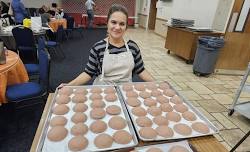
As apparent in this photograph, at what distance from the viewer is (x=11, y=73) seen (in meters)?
2.04

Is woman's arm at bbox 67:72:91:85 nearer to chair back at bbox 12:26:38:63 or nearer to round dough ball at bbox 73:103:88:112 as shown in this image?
round dough ball at bbox 73:103:88:112

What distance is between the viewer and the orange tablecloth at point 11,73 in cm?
182

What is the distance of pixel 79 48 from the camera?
18.7 feet

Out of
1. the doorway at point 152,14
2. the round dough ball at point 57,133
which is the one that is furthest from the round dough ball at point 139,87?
the doorway at point 152,14

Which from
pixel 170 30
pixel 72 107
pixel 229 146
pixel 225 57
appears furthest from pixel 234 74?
pixel 72 107

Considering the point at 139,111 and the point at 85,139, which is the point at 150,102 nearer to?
the point at 139,111

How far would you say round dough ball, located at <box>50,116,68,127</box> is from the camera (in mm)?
814

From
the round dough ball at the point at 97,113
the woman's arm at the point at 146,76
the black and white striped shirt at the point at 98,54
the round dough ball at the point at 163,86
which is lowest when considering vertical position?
the woman's arm at the point at 146,76

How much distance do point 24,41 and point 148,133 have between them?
347 cm

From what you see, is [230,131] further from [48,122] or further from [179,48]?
[179,48]

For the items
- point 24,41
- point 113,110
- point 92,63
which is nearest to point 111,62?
point 92,63

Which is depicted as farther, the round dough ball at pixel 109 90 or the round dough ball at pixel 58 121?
the round dough ball at pixel 109 90

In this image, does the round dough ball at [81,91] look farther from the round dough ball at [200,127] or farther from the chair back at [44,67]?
the chair back at [44,67]

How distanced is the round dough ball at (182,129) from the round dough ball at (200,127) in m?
0.03
